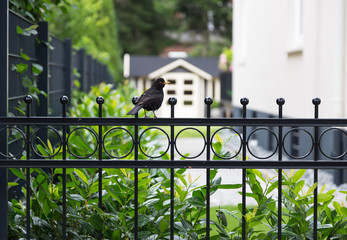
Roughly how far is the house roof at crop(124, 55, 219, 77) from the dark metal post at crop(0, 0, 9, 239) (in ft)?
96.2

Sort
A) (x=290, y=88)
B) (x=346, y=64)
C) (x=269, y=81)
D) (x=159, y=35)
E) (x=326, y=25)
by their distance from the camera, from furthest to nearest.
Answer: (x=159, y=35) < (x=269, y=81) < (x=290, y=88) < (x=326, y=25) < (x=346, y=64)

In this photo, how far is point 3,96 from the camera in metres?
3.84

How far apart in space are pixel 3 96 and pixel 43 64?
192 centimetres

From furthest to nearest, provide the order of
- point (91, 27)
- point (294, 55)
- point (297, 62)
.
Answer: point (91, 27) < point (294, 55) < point (297, 62)

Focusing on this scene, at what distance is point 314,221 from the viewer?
376 centimetres

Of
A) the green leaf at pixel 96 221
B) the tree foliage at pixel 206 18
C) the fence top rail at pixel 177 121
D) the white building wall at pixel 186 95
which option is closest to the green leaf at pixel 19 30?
the fence top rail at pixel 177 121

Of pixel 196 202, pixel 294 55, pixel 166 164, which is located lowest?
pixel 196 202

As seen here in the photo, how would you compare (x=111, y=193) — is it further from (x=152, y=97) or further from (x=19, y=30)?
(x=19, y=30)

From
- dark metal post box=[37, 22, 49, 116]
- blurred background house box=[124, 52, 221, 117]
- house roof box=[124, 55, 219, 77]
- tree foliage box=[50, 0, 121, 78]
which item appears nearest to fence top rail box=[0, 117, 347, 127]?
dark metal post box=[37, 22, 49, 116]

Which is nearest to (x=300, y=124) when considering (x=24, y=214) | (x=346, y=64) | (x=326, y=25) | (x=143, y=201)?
(x=143, y=201)

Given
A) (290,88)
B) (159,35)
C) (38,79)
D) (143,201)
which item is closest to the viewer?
(143,201)

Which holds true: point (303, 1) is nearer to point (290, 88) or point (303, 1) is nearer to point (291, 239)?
point (290, 88)

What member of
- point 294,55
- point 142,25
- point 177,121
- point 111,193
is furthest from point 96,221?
point 142,25

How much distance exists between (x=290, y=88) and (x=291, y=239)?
321 inches
